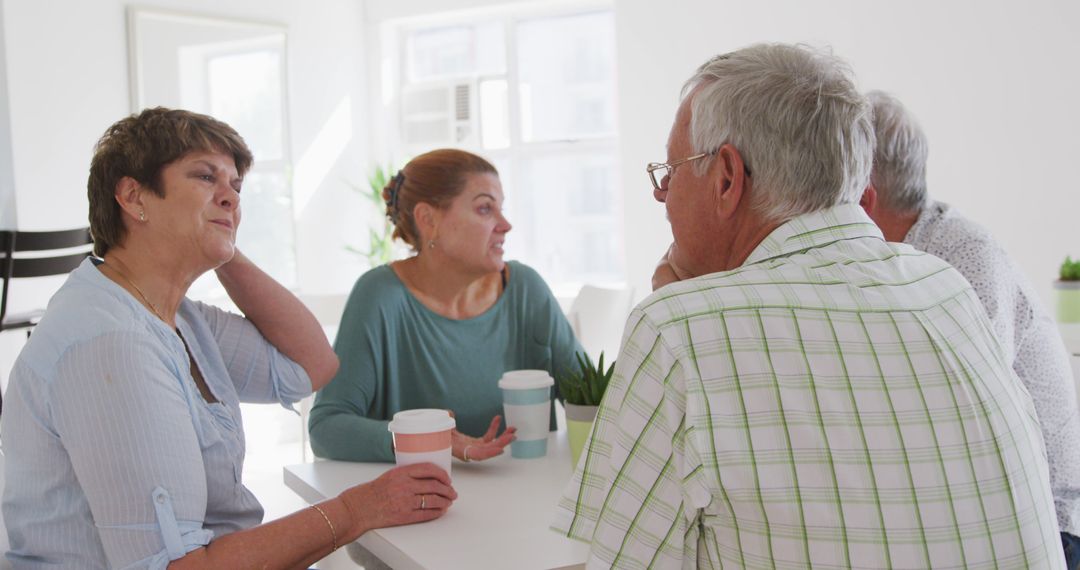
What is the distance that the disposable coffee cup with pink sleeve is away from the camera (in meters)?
1.47

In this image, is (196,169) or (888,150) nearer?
(196,169)

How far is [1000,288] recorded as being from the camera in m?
1.67

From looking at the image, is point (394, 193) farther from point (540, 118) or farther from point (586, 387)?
point (540, 118)

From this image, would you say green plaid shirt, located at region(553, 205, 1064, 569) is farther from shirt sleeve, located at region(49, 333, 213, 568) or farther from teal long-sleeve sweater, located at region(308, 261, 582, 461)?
teal long-sleeve sweater, located at region(308, 261, 582, 461)

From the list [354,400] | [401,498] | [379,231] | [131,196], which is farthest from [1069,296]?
[379,231]

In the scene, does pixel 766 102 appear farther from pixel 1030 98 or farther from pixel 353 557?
pixel 1030 98

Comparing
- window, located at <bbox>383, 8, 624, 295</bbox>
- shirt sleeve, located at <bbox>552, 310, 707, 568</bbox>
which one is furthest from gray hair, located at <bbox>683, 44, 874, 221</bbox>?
window, located at <bbox>383, 8, 624, 295</bbox>

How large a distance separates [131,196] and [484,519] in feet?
2.46

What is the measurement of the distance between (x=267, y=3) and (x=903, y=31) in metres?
3.51

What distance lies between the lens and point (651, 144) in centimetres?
527

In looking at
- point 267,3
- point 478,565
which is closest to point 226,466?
point 478,565

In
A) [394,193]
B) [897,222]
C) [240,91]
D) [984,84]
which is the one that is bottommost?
[897,222]

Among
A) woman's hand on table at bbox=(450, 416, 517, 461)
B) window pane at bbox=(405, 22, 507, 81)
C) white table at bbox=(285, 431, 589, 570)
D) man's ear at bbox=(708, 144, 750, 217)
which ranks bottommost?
white table at bbox=(285, 431, 589, 570)

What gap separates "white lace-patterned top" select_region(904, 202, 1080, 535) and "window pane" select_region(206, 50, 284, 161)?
14.3ft
